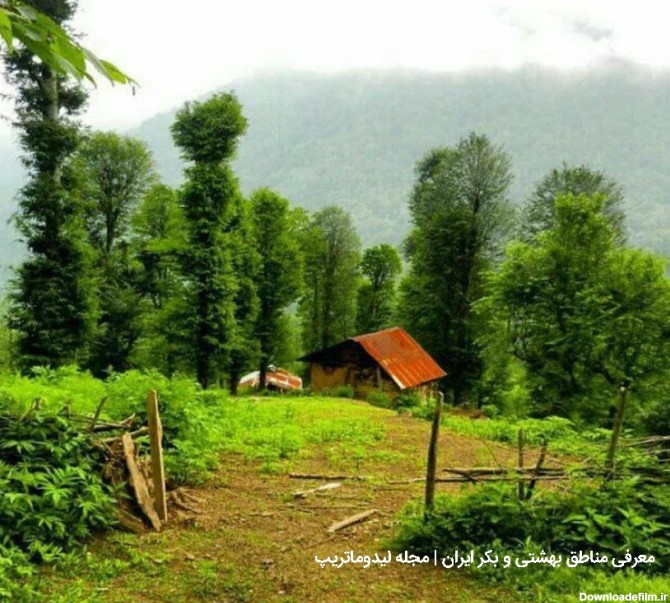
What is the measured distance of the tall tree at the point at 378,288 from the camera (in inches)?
1706

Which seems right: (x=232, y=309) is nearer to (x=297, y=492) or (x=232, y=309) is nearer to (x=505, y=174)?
(x=297, y=492)

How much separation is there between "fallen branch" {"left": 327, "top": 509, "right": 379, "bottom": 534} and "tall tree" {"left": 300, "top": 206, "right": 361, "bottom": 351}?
111 ft

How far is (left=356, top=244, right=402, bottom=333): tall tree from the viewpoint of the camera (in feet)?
142

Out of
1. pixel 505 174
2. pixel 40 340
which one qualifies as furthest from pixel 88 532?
pixel 505 174

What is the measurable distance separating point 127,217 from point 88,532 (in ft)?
91.8

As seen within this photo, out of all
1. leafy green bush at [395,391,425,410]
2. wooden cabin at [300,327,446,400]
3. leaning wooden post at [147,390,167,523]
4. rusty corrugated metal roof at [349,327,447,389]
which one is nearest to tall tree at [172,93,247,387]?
leafy green bush at [395,391,425,410]

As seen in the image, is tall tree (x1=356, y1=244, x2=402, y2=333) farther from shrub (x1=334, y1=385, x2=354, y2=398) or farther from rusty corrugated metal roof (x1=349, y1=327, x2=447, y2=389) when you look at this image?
shrub (x1=334, y1=385, x2=354, y2=398)

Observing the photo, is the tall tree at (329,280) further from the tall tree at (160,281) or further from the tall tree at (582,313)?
the tall tree at (582,313)

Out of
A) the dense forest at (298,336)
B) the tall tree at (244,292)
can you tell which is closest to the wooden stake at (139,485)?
the dense forest at (298,336)

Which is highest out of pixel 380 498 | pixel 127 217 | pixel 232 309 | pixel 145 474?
pixel 127 217

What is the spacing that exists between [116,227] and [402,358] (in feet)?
59.9

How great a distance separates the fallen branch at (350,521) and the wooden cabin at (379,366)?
69.5 feet

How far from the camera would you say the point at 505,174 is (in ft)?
103

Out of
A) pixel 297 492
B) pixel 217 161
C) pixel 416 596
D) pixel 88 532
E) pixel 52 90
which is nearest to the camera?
pixel 416 596
